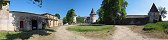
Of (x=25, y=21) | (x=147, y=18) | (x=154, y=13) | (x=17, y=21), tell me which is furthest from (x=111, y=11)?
(x=17, y=21)

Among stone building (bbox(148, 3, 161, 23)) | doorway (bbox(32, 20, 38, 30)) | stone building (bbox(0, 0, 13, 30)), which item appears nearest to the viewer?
stone building (bbox(0, 0, 13, 30))

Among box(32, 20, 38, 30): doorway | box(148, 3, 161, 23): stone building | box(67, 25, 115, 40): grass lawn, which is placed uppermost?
box(148, 3, 161, 23): stone building

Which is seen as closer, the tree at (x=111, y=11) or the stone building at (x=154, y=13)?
the tree at (x=111, y=11)

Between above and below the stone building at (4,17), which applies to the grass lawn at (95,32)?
below

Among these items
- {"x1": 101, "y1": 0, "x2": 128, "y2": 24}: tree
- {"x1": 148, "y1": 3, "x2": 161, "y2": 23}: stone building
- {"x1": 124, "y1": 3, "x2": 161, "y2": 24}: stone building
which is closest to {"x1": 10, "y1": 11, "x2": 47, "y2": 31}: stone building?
{"x1": 101, "y1": 0, "x2": 128, "y2": 24}: tree

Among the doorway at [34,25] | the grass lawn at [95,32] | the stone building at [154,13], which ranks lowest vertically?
the grass lawn at [95,32]

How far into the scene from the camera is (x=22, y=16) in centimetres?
4622

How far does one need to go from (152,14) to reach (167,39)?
2218 inches

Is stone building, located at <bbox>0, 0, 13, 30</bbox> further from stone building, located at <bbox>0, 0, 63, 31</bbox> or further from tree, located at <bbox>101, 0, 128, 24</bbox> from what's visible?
tree, located at <bbox>101, 0, 128, 24</bbox>

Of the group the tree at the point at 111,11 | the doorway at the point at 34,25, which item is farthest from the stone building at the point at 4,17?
the tree at the point at 111,11

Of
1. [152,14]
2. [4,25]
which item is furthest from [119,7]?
[4,25]

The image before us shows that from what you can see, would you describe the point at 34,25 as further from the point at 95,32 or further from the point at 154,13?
the point at 154,13

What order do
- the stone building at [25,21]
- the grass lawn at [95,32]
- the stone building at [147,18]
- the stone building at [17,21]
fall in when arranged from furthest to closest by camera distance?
the stone building at [147,18], the stone building at [25,21], the stone building at [17,21], the grass lawn at [95,32]

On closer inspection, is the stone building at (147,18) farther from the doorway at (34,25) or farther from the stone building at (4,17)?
the stone building at (4,17)
